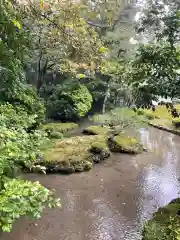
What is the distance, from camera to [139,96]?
3.91 meters

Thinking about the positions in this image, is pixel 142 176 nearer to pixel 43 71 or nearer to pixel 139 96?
pixel 139 96

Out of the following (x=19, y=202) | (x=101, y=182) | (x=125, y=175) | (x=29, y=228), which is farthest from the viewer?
(x=125, y=175)

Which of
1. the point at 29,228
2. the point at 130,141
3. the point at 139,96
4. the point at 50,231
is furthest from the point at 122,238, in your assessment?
the point at 130,141

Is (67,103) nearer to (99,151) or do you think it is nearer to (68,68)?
(99,151)

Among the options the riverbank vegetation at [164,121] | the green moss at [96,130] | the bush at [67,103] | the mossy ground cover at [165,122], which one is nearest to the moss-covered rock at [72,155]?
the green moss at [96,130]

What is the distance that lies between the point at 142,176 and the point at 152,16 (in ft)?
14.7

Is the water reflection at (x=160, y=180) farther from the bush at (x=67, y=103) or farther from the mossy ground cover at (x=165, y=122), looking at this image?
the bush at (x=67, y=103)

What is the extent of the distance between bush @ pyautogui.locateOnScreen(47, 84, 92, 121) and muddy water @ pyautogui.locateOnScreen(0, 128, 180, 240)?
18.9 feet

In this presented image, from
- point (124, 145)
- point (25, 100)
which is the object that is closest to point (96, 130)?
point (124, 145)

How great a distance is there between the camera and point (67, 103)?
46.7 ft

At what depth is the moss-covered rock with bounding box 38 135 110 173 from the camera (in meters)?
7.29

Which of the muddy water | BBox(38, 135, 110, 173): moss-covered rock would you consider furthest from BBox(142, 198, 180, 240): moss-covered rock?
BBox(38, 135, 110, 173): moss-covered rock

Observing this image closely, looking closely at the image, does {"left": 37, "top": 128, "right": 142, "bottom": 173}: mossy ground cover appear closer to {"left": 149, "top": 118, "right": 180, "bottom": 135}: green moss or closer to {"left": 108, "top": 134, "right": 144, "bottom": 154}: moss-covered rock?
{"left": 108, "top": 134, "right": 144, "bottom": 154}: moss-covered rock

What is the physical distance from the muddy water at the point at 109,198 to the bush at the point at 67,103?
576 cm
